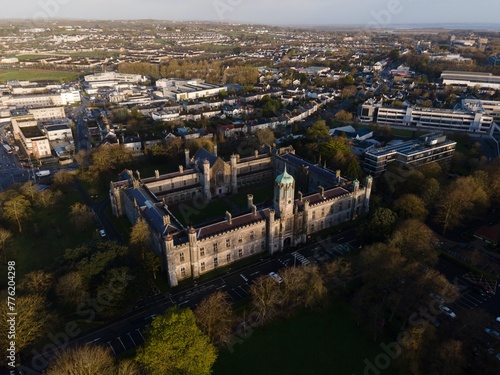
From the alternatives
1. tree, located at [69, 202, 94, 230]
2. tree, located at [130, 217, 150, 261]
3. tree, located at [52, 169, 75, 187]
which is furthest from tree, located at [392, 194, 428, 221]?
tree, located at [52, 169, 75, 187]

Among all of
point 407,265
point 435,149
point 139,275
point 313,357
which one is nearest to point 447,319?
point 407,265

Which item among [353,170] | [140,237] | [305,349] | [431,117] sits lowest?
[305,349]

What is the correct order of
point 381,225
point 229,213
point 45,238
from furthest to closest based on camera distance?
point 45,238 < point 229,213 < point 381,225

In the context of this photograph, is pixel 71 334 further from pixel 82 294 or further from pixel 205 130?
pixel 205 130

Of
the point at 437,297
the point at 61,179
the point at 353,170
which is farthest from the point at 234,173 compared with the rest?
the point at 437,297

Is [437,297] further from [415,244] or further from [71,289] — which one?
[71,289]

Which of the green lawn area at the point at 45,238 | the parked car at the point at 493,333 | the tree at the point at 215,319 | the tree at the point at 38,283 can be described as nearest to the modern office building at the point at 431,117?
the parked car at the point at 493,333
